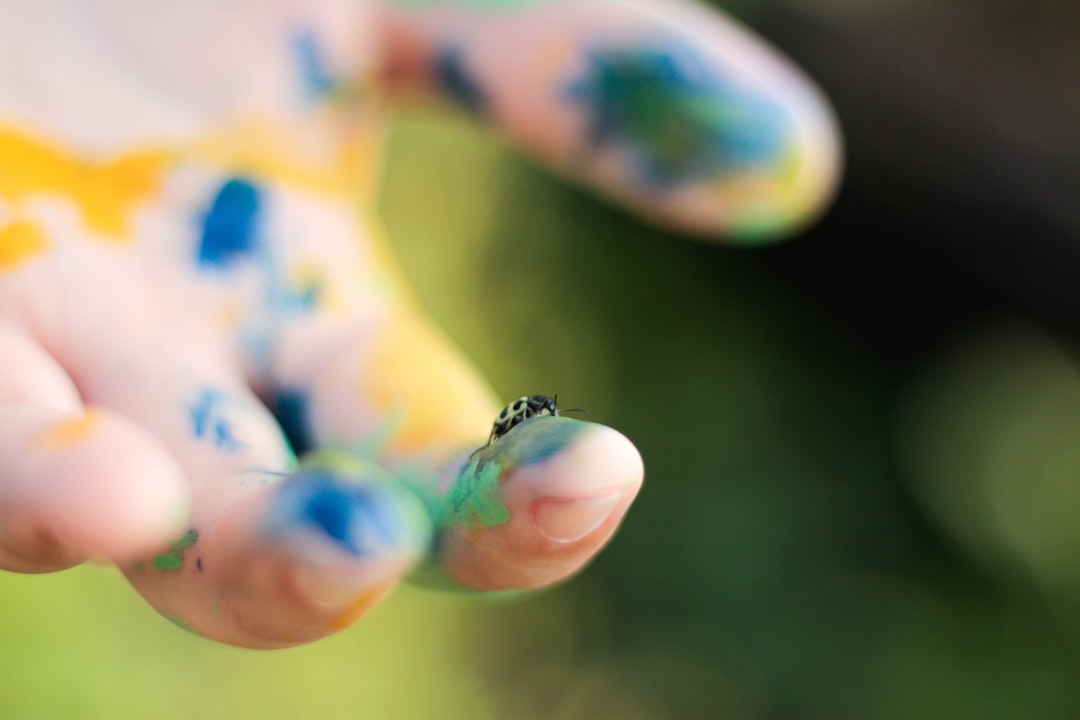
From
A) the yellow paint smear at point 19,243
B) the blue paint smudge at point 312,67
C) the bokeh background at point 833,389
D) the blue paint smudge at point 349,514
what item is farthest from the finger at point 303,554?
the bokeh background at point 833,389

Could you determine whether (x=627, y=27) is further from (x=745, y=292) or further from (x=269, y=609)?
(x=745, y=292)

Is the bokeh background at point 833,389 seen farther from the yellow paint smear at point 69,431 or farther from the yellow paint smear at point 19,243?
the yellow paint smear at point 69,431

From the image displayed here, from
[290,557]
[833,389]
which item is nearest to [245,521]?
[290,557]

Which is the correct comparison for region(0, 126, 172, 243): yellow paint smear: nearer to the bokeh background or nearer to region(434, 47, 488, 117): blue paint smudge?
region(434, 47, 488, 117): blue paint smudge

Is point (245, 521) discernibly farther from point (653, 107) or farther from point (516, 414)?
point (653, 107)

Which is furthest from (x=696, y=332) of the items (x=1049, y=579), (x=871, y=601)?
(x=1049, y=579)

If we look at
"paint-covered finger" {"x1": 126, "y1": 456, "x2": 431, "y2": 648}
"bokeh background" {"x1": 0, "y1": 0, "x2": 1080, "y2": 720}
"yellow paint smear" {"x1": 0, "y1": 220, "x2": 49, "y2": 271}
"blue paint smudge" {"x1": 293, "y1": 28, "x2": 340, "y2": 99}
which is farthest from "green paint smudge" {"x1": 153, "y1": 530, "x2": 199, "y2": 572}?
"bokeh background" {"x1": 0, "y1": 0, "x2": 1080, "y2": 720}
